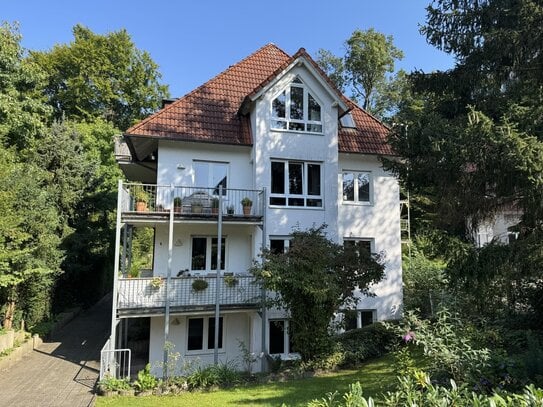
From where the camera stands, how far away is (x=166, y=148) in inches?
575

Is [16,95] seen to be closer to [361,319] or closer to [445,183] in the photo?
[361,319]

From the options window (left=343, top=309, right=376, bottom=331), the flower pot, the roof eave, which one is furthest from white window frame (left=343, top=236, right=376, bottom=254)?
the flower pot

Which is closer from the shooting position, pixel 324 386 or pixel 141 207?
pixel 324 386

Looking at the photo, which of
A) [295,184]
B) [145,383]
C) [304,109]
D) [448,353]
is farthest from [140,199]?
[448,353]

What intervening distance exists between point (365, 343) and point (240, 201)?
6675 millimetres

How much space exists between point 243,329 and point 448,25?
40.4ft

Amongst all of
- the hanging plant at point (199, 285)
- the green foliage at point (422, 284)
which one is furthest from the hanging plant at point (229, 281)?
the green foliage at point (422, 284)

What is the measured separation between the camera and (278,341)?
48.0 ft

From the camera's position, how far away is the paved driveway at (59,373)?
32.8ft

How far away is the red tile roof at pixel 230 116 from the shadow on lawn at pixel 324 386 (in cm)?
864

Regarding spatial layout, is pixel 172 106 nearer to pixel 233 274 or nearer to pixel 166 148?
pixel 166 148

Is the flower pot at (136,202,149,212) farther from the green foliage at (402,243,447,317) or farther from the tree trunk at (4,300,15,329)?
the green foliage at (402,243,447,317)

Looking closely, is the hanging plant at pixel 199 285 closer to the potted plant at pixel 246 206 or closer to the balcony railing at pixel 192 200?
the balcony railing at pixel 192 200

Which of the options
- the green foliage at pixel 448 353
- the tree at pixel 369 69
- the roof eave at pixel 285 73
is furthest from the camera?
the tree at pixel 369 69
